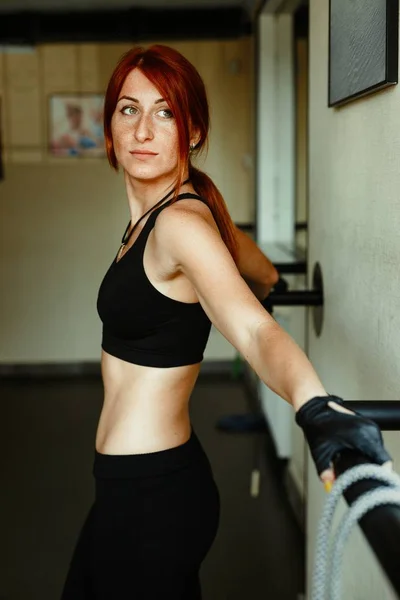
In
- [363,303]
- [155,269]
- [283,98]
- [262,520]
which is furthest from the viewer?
[283,98]

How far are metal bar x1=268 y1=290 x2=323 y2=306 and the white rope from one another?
4.30ft

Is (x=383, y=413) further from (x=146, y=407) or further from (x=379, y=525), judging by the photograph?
(x=146, y=407)

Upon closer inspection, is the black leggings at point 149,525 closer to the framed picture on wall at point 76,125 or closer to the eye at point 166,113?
the eye at point 166,113

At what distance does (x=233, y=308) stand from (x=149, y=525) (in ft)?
1.93

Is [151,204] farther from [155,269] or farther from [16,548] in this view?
[16,548]

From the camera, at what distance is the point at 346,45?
5.89ft

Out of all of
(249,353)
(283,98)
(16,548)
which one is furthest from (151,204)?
(283,98)

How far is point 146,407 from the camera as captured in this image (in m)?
1.61

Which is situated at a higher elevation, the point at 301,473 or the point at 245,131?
the point at 245,131

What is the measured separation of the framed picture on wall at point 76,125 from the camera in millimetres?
6496

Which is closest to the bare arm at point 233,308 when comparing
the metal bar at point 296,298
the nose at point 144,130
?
the nose at point 144,130

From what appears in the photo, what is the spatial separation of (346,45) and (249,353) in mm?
933

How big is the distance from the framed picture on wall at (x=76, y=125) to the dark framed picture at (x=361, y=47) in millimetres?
4718

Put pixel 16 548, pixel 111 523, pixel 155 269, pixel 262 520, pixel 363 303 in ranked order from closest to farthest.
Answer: pixel 155 269, pixel 111 523, pixel 363 303, pixel 16 548, pixel 262 520
